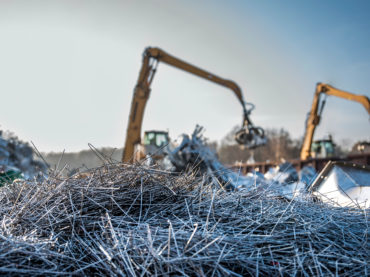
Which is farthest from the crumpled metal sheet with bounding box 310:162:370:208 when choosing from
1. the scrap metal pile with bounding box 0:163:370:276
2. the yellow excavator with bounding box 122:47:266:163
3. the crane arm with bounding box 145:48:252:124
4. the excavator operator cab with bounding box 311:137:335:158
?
→ the excavator operator cab with bounding box 311:137:335:158

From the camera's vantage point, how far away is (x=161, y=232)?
1522 millimetres

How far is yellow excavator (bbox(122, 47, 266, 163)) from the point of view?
922 cm

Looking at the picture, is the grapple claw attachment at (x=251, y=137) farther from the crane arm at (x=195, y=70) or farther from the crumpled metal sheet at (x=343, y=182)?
the crumpled metal sheet at (x=343, y=182)

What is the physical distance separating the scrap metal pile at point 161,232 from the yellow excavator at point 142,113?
4.91m

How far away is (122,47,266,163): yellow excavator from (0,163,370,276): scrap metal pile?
4.91 meters

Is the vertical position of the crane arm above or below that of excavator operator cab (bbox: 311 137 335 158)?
above

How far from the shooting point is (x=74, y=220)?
1.60 meters

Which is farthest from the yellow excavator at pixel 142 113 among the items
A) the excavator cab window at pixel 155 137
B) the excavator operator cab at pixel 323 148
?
the excavator operator cab at pixel 323 148

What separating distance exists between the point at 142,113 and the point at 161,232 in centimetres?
811

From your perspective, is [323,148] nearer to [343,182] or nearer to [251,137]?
[251,137]

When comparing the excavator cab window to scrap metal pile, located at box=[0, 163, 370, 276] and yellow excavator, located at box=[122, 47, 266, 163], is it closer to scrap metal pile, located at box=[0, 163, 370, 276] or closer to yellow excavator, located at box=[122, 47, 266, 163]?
yellow excavator, located at box=[122, 47, 266, 163]

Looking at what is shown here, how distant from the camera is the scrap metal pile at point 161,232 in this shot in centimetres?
130

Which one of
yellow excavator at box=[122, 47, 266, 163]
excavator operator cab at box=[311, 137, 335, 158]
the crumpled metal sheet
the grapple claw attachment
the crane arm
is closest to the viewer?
the crumpled metal sheet

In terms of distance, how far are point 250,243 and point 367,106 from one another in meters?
12.0
